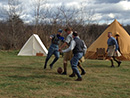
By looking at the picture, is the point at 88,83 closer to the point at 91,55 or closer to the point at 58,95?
the point at 58,95

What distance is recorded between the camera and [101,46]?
1683 cm

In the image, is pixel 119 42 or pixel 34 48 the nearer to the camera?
pixel 119 42

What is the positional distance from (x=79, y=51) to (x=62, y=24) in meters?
20.7

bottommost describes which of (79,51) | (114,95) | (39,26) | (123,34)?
(114,95)

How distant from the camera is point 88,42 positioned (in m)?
28.7

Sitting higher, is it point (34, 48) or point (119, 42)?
point (119, 42)

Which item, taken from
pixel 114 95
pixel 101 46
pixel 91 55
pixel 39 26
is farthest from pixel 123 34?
pixel 39 26

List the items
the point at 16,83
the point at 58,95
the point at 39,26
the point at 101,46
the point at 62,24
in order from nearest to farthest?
the point at 58,95 → the point at 16,83 → the point at 101,46 → the point at 62,24 → the point at 39,26

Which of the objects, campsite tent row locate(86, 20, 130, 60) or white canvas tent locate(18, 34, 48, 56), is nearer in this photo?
campsite tent row locate(86, 20, 130, 60)

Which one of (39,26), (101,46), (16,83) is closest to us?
(16,83)

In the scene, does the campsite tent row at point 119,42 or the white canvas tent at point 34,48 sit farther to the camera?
the white canvas tent at point 34,48

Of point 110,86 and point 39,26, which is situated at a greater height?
point 39,26

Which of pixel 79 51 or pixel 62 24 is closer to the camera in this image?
pixel 79 51

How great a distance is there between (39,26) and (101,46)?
573 inches
